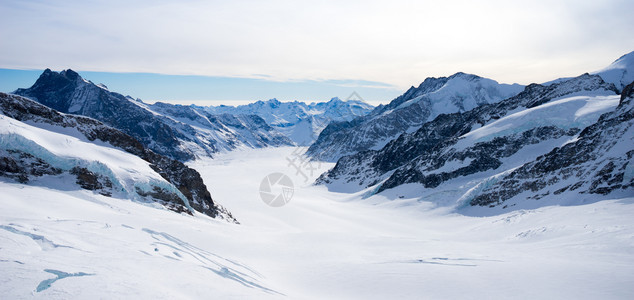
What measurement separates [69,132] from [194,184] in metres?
13.9

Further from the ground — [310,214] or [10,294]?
[10,294]

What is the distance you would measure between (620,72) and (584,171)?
18261 cm

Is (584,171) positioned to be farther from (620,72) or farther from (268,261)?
(620,72)

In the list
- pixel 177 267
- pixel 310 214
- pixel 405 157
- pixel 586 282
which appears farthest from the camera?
pixel 405 157

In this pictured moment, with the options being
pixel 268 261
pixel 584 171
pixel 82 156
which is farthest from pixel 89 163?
pixel 584 171

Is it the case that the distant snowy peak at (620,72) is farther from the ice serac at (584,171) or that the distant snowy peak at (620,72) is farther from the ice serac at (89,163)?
the ice serac at (89,163)

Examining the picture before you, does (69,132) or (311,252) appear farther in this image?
(69,132)

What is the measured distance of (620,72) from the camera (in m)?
162

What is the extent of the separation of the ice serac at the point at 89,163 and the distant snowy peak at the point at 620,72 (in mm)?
200589

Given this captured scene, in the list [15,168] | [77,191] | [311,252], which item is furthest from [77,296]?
[15,168]

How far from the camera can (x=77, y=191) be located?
903 inches

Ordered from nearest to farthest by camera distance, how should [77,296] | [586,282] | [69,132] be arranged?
[77,296], [586,282], [69,132]

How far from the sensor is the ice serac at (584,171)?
32.8 meters

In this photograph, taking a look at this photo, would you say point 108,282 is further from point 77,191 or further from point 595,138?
point 595,138
